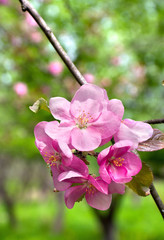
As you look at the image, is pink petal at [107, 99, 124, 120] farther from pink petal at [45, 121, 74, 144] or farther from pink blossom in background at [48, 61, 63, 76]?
pink blossom in background at [48, 61, 63, 76]

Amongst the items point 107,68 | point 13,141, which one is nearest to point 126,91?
point 107,68

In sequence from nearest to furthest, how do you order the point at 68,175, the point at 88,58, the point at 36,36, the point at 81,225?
the point at 68,175, the point at 88,58, the point at 36,36, the point at 81,225

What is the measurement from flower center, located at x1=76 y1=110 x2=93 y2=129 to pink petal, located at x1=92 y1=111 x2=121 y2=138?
25 millimetres

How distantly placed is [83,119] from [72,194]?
0.14 m

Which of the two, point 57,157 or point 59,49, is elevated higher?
point 59,49

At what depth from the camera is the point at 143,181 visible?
0.52 m

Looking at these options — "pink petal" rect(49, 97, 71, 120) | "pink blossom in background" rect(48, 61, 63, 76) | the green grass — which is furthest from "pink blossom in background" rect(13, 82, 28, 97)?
the green grass

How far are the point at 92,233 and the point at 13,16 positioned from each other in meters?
6.15

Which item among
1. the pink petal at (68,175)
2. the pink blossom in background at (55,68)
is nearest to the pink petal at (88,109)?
the pink petal at (68,175)

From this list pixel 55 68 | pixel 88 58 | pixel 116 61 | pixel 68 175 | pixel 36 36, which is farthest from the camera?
pixel 116 61

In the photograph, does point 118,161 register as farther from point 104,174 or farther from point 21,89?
point 21,89

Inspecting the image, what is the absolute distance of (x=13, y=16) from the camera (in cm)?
401

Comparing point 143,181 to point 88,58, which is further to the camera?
point 88,58

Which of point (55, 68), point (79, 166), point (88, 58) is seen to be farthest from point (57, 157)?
point (88, 58)
